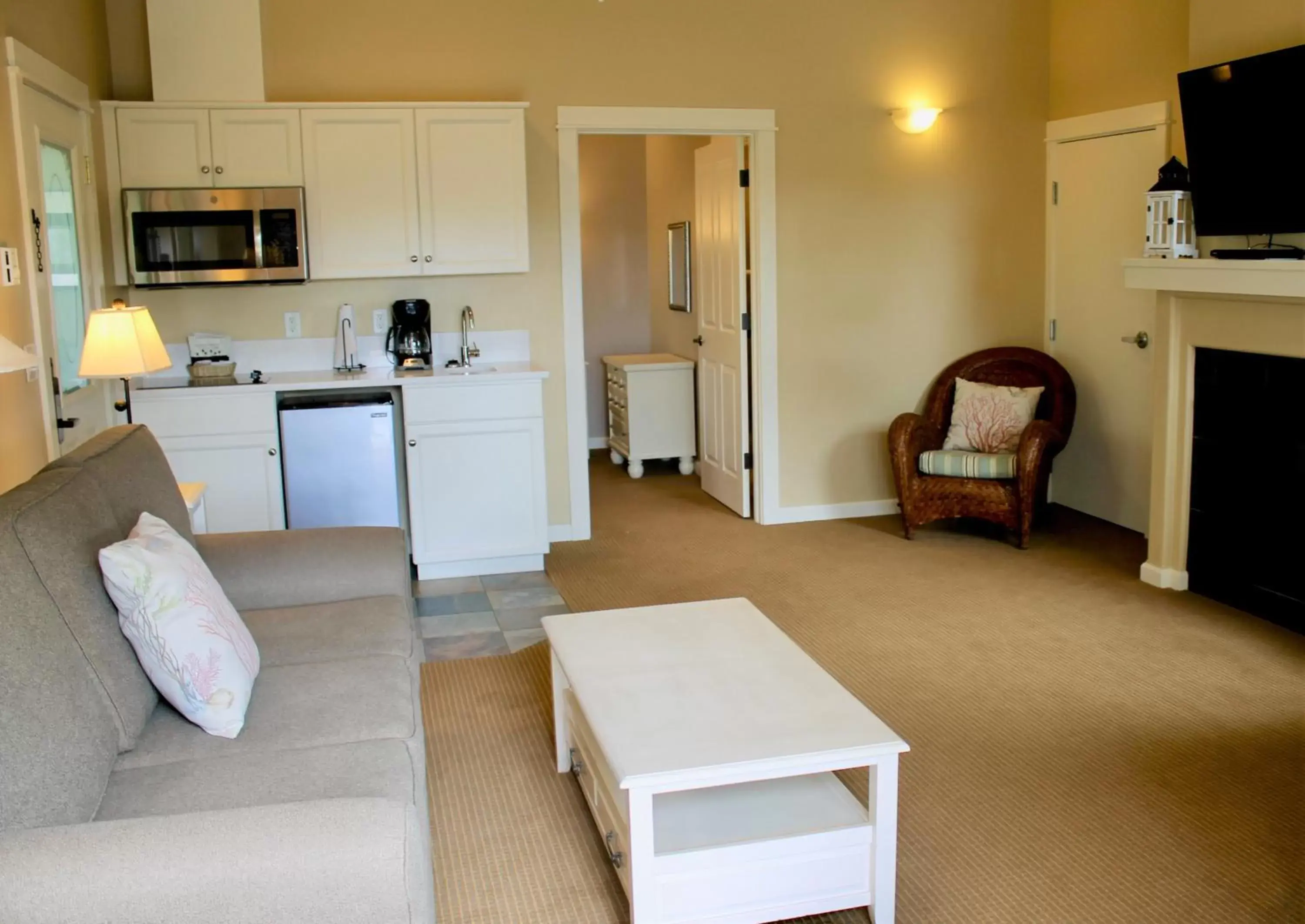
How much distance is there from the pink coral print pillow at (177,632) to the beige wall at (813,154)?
3.23 meters

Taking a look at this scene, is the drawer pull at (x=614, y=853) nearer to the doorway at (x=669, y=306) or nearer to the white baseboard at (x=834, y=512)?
the white baseboard at (x=834, y=512)

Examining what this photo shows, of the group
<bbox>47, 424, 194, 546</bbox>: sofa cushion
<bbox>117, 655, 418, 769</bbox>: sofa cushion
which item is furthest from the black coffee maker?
<bbox>117, 655, 418, 769</bbox>: sofa cushion

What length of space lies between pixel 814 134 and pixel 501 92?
154 cm

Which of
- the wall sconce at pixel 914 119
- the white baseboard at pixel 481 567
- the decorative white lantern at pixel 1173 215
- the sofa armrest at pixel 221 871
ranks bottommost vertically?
the white baseboard at pixel 481 567

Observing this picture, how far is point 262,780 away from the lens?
2.12 m

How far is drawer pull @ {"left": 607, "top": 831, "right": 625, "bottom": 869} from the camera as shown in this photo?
2506 millimetres

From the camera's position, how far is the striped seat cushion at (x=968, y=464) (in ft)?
18.0

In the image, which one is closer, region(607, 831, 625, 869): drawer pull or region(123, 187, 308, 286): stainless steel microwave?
region(607, 831, 625, 869): drawer pull

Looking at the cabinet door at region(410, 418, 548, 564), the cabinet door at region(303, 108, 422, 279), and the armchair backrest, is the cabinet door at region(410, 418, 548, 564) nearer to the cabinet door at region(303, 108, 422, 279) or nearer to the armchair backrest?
the cabinet door at region(303, 108, 422, 279)

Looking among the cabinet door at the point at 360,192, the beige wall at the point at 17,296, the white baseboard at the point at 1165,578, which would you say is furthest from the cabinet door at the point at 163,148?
the white baseboard at the point at 1165,578

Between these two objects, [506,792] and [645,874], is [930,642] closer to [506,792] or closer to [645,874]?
[506,792]

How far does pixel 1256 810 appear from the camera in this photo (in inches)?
116

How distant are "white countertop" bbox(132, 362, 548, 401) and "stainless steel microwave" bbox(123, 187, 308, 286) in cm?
42

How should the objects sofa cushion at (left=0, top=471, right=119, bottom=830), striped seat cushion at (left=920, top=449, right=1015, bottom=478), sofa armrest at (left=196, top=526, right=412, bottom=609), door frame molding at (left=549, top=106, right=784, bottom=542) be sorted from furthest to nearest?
door frame molding at (left=549, top=106, right=784, bottom=542), striped seat cushion at (left=920, top=449, right=1015, bottom=478), sofa armrest at (left=196, top=526, right=412, bottom=609), sofa cushion at (left=0, top=471, right=119, bottom=830)
